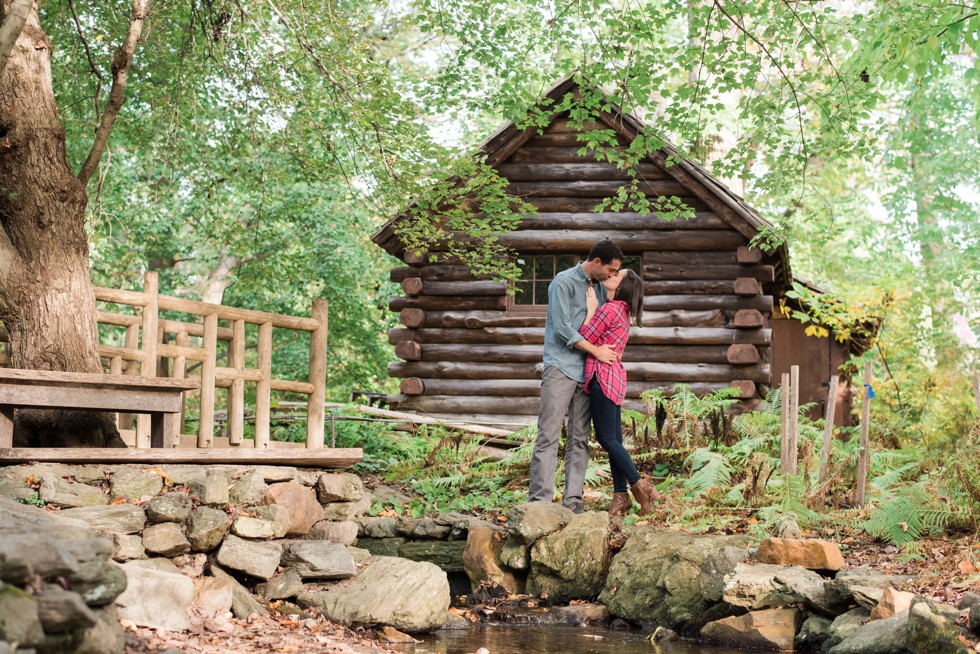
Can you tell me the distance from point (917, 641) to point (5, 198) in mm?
6544

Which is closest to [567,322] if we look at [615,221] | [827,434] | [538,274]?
[827,434]

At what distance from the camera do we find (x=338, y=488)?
7777 mm

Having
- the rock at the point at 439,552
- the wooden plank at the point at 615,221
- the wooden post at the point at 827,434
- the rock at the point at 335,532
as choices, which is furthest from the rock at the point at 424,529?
the wooden plank at the point at 615,221

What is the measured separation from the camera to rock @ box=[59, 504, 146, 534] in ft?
19.0

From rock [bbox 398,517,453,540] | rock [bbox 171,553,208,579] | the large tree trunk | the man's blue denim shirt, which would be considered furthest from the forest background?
→ rock [bbox 171,553,208,579]

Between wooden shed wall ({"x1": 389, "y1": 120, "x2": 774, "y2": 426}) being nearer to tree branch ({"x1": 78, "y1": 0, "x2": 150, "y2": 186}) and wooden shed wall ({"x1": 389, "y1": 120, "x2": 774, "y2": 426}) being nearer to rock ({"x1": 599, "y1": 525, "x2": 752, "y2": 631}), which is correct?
rock ({"x1": 599, "y1": 525, "x2": 752, "y2": 631})

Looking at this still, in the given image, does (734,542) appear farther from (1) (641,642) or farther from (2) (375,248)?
(2) (375,248)

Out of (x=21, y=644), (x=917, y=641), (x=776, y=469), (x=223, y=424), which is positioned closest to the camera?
(x=21, y=644)

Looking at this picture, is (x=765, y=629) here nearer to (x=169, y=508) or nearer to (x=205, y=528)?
(x=205, y=528)

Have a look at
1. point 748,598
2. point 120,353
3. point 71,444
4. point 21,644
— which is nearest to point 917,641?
point 748,598

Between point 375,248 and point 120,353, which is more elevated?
point 375,248

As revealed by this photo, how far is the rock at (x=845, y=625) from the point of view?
5.36 m

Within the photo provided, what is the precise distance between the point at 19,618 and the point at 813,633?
14.5 ft

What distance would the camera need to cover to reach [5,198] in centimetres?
690
